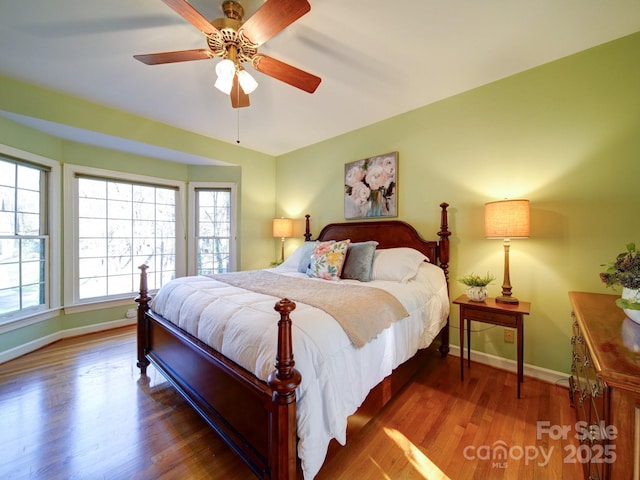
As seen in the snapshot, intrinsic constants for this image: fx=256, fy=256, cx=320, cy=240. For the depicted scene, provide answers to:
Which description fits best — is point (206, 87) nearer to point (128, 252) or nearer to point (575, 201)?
point (128, 252)

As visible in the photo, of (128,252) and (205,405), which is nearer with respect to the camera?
(205,405)

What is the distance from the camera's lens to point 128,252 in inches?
141

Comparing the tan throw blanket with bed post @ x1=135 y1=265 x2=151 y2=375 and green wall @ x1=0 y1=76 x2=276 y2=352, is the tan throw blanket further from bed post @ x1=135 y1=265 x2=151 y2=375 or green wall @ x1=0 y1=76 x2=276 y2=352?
green wall @ x1=0 y1=76 x2=276 y2=352

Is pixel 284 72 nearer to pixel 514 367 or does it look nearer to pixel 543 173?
→ pixel 543 173

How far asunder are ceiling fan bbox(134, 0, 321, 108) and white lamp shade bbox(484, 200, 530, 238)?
5.67 ft

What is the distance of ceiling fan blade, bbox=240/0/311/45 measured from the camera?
4.14 ft

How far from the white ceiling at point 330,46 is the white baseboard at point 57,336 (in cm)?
227

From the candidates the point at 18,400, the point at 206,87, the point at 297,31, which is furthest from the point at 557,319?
the point at 18,400

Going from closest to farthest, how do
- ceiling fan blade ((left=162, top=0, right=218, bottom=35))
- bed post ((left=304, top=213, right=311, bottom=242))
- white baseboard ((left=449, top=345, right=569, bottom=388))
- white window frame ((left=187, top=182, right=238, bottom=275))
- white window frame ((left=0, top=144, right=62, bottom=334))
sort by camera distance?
1. ceiling fan blade ((left=162, top=0, right=218, bottom=35))
2. white baseboard ((left=449, top=345, right=569, bottom=388))
3. white window frame ((left=0, top=144, right=62, bottom=334))
4. bed post ((left=304, top=213, right=311, bottom=242))
5. white window frame ((left=187, top=182, right=238, bottom=275))

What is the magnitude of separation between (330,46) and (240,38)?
691mm

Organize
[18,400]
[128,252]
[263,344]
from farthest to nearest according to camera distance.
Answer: [128,252], [18,400], [263,344]

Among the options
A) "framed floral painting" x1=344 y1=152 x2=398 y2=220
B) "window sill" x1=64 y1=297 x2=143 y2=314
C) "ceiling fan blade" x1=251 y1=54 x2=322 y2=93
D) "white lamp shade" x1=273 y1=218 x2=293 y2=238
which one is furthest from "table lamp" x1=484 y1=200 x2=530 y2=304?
"window sill" x1=64 y1=297 x2=143 y2=314

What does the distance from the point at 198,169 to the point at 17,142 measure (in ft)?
6.03

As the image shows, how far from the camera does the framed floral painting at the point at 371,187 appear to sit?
9.84 feet
